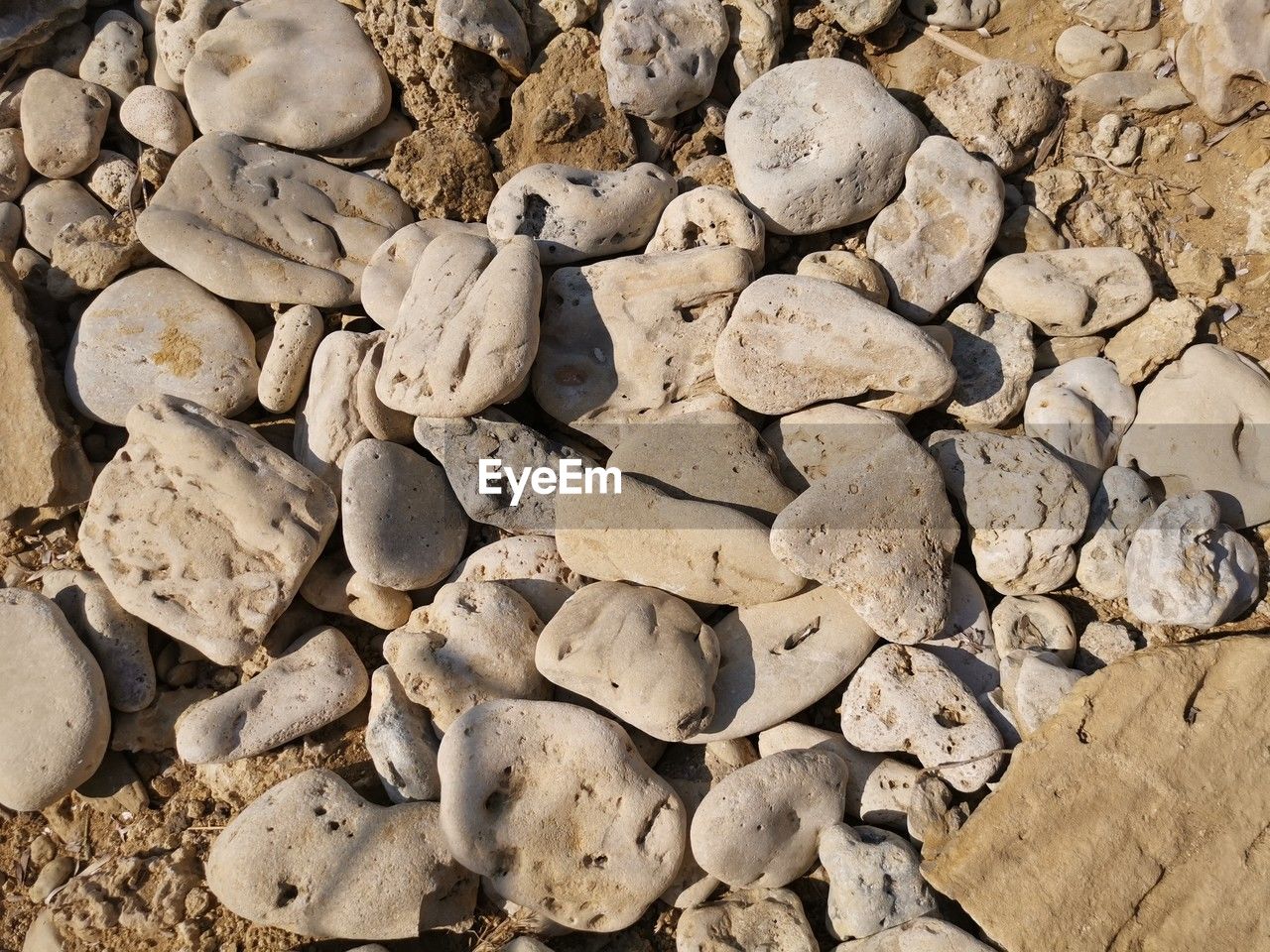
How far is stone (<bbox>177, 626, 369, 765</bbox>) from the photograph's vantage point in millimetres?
2693

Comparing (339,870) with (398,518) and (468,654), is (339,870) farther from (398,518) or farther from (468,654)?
(398,518)

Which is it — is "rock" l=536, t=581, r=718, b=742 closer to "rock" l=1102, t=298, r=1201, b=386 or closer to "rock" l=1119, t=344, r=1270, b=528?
"rock" l=1119, t=344, r=1270, b=528

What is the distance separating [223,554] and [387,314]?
3.08 feet

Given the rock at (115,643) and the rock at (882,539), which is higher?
the rock at (882,539)

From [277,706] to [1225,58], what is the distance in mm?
3700

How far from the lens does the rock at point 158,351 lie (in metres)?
3.16

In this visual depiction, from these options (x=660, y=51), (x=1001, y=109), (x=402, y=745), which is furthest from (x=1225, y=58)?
(x=402, y=745)

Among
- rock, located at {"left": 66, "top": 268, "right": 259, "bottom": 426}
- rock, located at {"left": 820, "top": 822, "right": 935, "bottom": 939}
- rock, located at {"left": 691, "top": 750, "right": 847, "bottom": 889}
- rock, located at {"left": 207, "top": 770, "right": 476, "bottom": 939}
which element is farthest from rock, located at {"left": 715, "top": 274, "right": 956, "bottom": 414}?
rock, located at {"left": 66, "top": 268, "right": 259, "bottom": 426}

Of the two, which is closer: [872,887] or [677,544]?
[872,887]

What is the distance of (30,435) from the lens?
10.3 ft

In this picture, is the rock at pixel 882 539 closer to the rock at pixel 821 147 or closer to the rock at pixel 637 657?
the rock at pixel 637 657

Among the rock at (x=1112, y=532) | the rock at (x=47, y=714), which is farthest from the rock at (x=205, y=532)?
the rock at (x=1112, y=532)

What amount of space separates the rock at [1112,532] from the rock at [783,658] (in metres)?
0.67

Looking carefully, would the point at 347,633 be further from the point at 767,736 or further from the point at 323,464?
the point at 767,736
